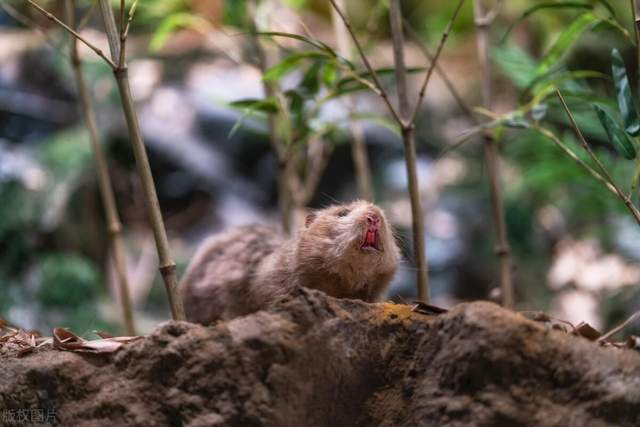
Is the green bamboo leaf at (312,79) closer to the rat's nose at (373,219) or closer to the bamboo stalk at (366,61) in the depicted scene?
the bamboo stalk at (366,61)

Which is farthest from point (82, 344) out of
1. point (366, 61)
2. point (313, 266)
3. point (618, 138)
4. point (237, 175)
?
point (237, 175)

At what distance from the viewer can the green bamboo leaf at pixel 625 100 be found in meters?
2.83

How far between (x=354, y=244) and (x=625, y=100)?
117cm

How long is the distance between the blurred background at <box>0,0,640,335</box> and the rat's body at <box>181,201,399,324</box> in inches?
74.9

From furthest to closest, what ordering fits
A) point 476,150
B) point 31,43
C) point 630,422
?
1. point 31,43
2. point 476,150
3. point 630,422

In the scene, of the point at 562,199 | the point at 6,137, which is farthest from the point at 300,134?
the point at 6,137

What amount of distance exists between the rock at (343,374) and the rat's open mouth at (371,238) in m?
0.63

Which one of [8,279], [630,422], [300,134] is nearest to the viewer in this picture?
[630,422]

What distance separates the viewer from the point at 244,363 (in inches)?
93.7

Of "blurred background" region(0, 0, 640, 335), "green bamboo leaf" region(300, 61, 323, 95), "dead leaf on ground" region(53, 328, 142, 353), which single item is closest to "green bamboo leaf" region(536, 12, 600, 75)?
"green bamboo leaf" region(300, 61, 323, 95)

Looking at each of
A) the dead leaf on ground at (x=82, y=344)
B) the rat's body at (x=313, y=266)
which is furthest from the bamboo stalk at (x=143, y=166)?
the rat's body at (x=313, y=266)

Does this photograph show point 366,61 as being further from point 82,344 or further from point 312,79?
point 82,344

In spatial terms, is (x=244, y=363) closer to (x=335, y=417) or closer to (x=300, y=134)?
(x=335, y=417)

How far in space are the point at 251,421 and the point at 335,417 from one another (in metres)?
0.28
